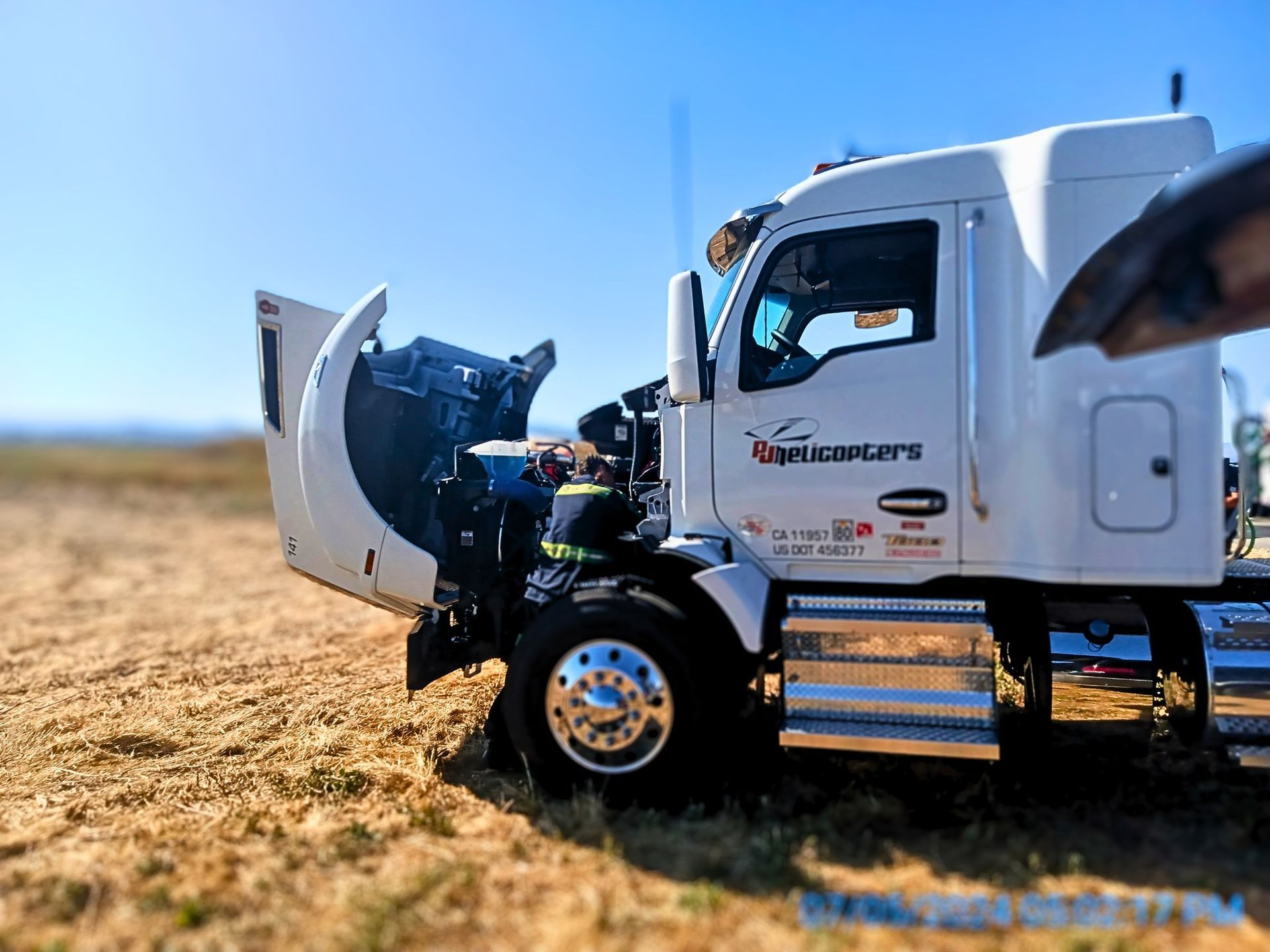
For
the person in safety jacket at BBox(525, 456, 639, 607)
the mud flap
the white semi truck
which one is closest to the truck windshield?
the white semi truck

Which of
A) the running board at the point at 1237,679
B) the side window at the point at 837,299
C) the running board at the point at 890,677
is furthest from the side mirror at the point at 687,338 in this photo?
the running board at the point at 1237,679

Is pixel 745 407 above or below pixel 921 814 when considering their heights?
above

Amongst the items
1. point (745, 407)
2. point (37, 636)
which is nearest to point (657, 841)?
point (745, 407)

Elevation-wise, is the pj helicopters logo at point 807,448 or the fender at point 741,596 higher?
the pj helicopters logo at point 807,448

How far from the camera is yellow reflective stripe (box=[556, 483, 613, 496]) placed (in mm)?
4016

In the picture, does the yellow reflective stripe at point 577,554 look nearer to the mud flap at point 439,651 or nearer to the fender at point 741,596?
the fender at point 741,596

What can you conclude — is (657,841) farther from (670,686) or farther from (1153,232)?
(1153,232)

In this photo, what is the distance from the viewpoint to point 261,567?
1335 centimetres

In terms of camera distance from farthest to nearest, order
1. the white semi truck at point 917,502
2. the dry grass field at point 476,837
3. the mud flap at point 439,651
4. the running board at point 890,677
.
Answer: the mud flap at point 439,651 → the running board at point 890,677 → the white semi truck at point 917,502 → the dry grass field at point 476,837

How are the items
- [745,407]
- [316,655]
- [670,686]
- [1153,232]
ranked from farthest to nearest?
[316,655] < [745,407] < [670,686] < [1153,232]

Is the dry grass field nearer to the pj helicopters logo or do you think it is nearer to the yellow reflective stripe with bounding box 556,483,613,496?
the yellow reflective stripe with bounding box 556,483,613,496

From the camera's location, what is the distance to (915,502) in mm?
3617

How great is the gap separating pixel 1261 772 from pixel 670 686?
3.13m

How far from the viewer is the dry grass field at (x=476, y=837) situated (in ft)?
9.12
